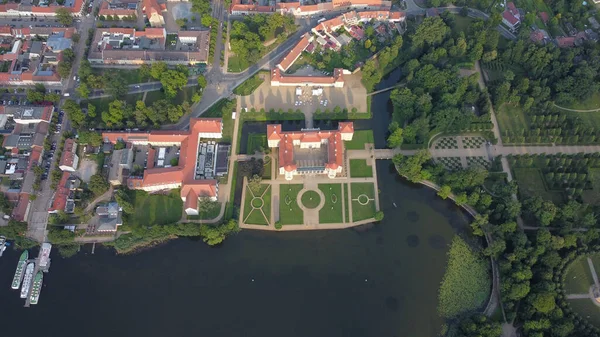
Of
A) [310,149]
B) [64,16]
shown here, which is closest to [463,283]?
[310,149]

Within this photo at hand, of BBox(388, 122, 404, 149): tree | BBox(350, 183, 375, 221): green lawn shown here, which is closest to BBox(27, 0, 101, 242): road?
BBox(350, 183, 375, 221): green lawn

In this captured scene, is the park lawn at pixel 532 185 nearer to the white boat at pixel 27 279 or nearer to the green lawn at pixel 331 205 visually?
the green lawn at pixel 331 205

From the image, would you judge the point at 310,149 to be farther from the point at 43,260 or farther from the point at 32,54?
the point at 32,54

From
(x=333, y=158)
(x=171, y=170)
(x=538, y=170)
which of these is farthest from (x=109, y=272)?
(x=538, y=170)

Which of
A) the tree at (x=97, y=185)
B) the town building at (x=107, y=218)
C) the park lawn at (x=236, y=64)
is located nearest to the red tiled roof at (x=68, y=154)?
the tree at (x=97, y=185)

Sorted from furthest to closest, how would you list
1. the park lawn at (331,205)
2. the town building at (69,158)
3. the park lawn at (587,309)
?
the town building at (69,158) → the park lawn at (331,205) → the park lawn at (587,309)

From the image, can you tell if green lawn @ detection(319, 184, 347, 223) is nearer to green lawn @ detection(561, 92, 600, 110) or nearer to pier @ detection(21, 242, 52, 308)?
pier @ detection(21, 242, 52, 308)
